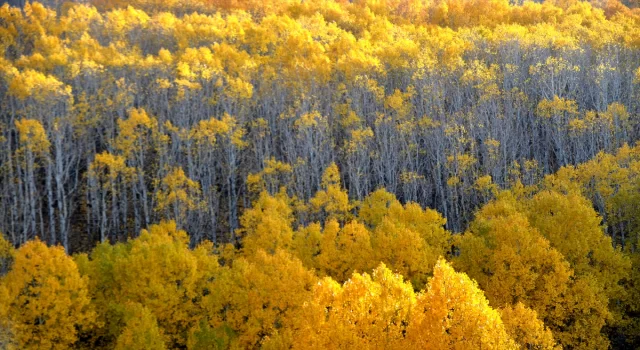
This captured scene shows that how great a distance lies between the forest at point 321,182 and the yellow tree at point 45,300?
5.8 inches

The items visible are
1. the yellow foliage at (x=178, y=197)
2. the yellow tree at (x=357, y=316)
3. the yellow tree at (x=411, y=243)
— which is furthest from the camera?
the yellow foliage at (x=178, y=197)

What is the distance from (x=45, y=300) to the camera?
37312 mm

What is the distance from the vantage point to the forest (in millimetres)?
35406

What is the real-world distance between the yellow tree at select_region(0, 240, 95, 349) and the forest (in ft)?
0.48

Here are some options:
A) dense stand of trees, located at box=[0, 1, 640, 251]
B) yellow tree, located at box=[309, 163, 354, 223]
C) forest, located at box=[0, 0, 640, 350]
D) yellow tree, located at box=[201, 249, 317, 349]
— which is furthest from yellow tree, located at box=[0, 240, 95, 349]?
yellow tree, located at box=[309, 163, 354, 223]

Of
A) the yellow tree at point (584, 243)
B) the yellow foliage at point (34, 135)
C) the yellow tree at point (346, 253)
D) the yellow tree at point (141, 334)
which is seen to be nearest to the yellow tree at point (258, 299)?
the yellow tree at point (141, 334)

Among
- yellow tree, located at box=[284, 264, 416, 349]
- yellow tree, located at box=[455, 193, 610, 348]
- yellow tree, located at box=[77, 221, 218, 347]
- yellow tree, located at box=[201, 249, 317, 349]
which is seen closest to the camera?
yellow tree, located at box=[284, 264, 416, 349]

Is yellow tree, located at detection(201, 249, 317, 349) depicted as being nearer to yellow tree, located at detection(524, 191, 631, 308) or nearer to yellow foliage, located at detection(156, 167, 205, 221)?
yellow tree, located at detection(524, 191, 631, 308)

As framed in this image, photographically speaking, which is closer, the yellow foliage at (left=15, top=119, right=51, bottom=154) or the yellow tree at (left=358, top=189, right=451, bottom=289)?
the yellow tree at (left=358, top=189, right=451, bottom=289)

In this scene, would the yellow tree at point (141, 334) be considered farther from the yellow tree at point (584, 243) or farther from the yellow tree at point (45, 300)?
the yellow tree at point (584, 243)

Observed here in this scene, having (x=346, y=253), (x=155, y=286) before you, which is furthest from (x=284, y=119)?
(x=155, y=286)

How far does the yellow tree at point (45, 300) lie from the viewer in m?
36.3

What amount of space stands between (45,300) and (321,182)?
3265 cm

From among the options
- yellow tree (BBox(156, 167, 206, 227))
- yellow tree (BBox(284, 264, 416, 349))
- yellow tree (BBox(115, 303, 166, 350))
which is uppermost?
yellow tree (BBox(284, 264, 416, 349))
